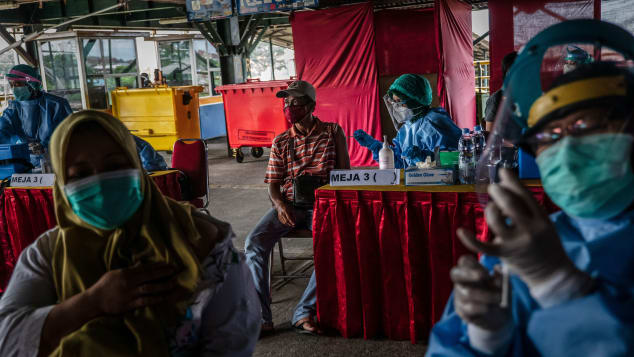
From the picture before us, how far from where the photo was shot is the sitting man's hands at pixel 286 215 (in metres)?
3.15

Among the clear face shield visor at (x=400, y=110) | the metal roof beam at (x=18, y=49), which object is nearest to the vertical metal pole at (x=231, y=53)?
the metal roof beam at (x=18, y=49)

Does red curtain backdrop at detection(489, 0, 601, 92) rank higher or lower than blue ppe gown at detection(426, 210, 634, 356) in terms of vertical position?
higher

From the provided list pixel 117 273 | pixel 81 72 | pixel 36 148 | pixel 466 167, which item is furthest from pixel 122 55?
pixel 117 273

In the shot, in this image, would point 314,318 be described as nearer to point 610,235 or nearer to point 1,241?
point 610,235

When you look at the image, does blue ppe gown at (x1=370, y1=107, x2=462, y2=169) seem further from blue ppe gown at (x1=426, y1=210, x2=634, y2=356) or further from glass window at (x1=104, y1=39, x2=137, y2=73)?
glass window at (x1=104, y1=39, x2=137, y2=73)

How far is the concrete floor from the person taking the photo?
2.75 m

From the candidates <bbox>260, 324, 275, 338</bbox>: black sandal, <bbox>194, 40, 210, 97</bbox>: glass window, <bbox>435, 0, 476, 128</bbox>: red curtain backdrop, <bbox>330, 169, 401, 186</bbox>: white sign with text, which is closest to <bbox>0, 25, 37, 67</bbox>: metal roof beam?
<bbox>194, 40, 210, 97</bbox>: glass window

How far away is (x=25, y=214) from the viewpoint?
3645 millimetres

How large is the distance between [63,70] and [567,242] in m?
13.8

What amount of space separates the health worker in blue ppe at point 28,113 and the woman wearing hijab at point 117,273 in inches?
146

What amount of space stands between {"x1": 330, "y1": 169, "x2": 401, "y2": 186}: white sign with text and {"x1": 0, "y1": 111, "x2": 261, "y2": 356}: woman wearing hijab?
4.96 ft

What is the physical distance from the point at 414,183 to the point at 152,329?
1.77 m

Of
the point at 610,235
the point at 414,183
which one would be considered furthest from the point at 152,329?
the point at 414,183

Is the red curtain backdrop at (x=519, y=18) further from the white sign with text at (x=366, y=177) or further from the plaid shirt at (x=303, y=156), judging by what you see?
the white sign with text at (x=366, y=177)
